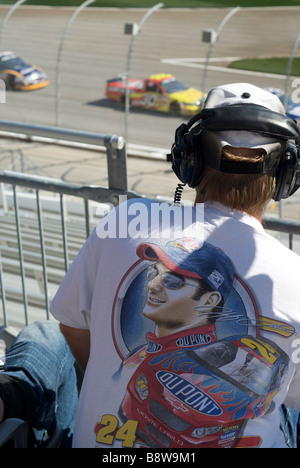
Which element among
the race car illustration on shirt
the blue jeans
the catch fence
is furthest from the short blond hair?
the blue jeans

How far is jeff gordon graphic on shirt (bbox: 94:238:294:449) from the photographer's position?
4.69 ft

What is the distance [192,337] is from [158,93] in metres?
14.0

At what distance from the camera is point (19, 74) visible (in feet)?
53.5

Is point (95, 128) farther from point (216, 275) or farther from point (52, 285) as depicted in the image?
point (216, 275)

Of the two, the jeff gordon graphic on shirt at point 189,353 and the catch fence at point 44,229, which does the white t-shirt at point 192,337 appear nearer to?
the jeff gordon graphic on shirt at point 189,353

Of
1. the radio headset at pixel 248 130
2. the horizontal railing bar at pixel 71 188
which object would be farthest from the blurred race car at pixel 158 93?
the radio headset at pixel 248 130

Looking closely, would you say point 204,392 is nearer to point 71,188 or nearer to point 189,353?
point 189,353

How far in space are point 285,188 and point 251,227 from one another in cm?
22

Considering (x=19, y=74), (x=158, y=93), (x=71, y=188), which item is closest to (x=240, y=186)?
(x=71, y=188)

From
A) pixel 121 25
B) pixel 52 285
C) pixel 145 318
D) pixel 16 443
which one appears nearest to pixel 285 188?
pixel 145 318

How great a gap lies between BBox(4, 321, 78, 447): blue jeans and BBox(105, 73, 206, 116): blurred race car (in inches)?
501

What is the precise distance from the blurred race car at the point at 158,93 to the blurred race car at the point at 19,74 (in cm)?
221

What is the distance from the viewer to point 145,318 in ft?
4.87

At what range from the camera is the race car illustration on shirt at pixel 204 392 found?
143 centimetres
